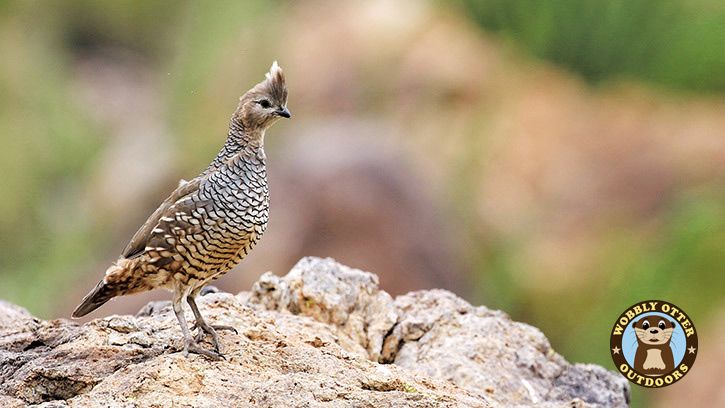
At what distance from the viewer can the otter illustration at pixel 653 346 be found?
9.24 meters

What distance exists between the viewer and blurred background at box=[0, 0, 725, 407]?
15.8 metres

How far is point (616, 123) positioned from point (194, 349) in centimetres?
1359

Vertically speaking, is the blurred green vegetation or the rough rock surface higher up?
the blurred green vegetation

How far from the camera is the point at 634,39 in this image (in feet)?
66.7

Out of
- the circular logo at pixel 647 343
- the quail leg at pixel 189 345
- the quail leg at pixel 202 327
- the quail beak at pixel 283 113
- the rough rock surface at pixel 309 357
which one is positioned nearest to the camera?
the rough rock surface at pixel 309 357

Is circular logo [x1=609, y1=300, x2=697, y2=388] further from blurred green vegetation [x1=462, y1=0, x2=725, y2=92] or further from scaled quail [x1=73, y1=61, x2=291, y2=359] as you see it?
blurred green vegetation [x1=462, y1=0, x2=725, y2=92]

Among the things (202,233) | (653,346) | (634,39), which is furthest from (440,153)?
(202,233)

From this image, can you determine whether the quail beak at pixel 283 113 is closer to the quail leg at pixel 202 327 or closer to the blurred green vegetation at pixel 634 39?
the quail leg at pixel 202 327

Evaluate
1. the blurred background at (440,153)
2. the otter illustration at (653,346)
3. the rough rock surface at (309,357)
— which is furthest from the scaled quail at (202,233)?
the blurred background at (440,153)

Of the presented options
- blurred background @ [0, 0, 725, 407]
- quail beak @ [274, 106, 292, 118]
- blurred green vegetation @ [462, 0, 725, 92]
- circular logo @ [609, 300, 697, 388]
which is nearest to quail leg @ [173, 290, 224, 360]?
quail beak @ [274, 106, 292, 118]

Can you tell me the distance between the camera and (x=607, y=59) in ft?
67.9

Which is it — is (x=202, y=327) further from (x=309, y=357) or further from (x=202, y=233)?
(x=309, y=357)

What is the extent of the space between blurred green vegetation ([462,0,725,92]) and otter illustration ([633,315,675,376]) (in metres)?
11.3

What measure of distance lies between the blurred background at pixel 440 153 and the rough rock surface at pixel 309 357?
5013mm
